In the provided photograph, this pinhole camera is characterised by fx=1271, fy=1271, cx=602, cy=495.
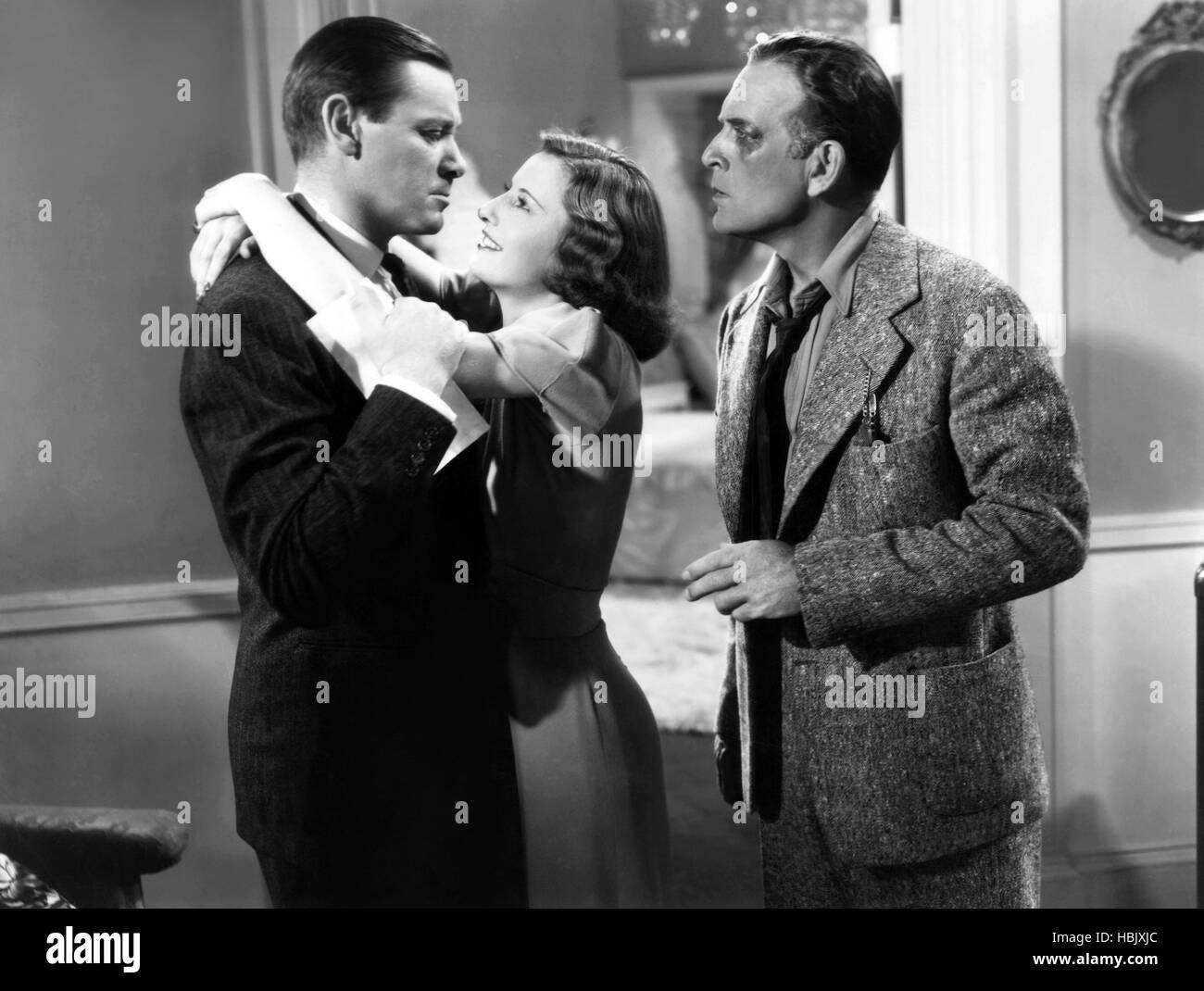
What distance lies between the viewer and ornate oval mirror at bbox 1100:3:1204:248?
8.00 ft

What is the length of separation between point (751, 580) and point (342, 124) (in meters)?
1.00

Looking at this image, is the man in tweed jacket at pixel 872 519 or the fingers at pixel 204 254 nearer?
the man in tweed jacket at pixel 872 519

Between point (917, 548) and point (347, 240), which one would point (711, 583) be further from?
point (347, 240)

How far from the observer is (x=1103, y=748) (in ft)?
8.51

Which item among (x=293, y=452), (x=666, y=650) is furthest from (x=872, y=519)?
(x=293, y=452)

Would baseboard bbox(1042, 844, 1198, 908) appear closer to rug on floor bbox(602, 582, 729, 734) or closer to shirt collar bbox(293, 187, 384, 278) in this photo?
rug on floor bbox(602, 582, 729, 734)

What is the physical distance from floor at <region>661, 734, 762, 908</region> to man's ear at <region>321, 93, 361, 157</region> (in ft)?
4.22

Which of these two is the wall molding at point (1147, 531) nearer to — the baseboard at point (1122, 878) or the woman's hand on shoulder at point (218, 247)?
the baseboard at point (1122, 878)

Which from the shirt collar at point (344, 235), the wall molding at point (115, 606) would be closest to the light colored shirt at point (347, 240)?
the shirt collar at point (344, 235)

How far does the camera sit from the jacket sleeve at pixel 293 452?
1954 millimetres

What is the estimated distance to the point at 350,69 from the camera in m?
2.09
